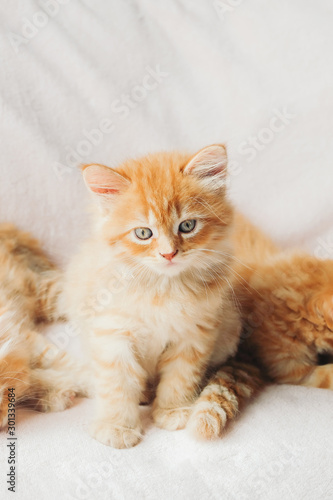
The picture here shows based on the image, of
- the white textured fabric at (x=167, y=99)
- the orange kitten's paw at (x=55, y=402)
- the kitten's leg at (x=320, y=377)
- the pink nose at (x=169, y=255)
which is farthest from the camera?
the white textured fabric at (x=167, y=99)

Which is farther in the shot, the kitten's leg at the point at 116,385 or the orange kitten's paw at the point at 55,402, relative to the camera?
the orange kitten's paw at the point at 55,402

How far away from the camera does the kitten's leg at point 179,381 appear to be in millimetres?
1402

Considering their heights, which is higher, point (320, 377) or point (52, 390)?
point (320, 377)

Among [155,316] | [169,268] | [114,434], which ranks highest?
[169,268]

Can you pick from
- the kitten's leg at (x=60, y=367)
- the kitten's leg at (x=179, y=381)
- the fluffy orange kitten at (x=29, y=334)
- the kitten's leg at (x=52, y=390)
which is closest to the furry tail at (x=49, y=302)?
the fluffy orange kitten at (x=29, y=334)

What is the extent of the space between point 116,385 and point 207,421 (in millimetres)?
235

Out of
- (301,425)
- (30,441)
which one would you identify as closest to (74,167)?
(30,441)

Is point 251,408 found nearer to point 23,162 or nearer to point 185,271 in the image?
point 185,271

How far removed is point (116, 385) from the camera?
134cm

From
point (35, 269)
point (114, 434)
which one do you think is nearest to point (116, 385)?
point (114, 434)

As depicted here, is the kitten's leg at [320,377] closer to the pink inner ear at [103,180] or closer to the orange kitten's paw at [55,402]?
the orange kitten's paw at [55,402]

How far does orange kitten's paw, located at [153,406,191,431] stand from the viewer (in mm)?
1358

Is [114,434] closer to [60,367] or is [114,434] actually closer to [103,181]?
[60,367]

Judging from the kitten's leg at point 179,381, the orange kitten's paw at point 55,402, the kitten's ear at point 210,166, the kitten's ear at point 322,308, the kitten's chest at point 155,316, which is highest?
the kitten's ear at point 210,166
